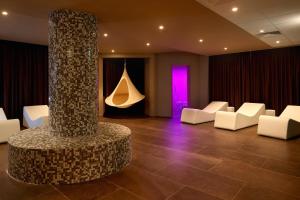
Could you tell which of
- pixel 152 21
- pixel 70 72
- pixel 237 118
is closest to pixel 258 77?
pixel 237 118

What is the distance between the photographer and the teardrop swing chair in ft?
27.1

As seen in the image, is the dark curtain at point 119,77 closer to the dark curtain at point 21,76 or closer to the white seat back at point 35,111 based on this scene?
the dark curtain at point 21,76

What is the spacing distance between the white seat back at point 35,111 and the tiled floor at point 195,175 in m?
1.76

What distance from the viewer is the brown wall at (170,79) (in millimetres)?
8805

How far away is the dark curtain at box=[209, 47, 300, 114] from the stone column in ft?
22.0

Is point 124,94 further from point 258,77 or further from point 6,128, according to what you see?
point 258,77

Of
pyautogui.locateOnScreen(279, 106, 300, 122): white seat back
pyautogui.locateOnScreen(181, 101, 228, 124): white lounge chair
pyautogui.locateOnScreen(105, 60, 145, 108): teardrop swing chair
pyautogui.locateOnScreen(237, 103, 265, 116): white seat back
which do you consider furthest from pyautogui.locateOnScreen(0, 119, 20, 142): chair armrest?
pyautogui.locateOnScreen(279, 106, 300, 122): white seat back

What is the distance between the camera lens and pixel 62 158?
8.88 feet

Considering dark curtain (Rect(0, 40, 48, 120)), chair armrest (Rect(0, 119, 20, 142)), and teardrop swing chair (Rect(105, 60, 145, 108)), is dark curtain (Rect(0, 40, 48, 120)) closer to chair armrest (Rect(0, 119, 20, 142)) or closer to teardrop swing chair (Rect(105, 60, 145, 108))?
chair armrest (Rect(0, 119, 20, 142))

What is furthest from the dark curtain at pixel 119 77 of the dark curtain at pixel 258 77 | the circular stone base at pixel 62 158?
the circular stone base at pixel 62 158

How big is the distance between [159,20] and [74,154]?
2.82m

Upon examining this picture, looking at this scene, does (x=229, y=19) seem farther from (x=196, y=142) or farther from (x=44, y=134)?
(x=44, y=134)

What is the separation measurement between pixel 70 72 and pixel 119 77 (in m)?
6.74

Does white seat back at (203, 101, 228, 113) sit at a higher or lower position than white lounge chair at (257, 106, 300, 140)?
higher
